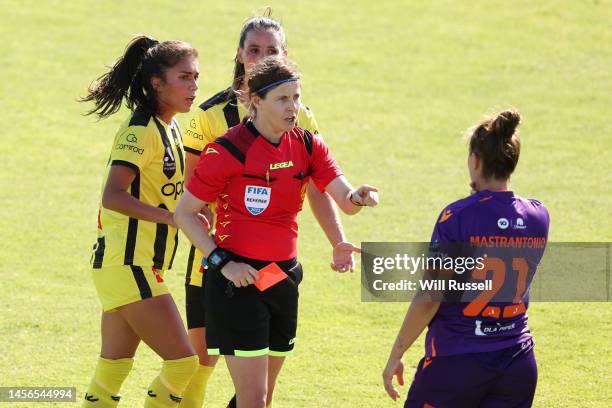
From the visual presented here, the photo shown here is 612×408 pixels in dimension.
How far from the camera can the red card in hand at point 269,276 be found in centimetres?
482

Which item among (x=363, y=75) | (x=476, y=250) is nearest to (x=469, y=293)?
(x=476, y=250)

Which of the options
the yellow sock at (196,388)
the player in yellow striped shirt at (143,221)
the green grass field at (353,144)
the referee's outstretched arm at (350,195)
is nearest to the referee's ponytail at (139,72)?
the player in yellow striped shirt at (143,221)

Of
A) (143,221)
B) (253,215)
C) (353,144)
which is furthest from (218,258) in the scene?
(353,144)

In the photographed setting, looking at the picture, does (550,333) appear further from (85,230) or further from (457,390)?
(85,230)

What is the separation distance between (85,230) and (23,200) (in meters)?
1.14

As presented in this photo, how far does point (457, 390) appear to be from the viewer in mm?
4273

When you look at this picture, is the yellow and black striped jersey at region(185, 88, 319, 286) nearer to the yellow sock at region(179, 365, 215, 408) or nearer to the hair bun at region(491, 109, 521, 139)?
the yellow sock at region(179, 365, 215, 408)

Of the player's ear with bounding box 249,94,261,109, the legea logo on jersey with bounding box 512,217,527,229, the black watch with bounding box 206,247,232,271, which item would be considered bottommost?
the black watch with bounding box 206,247,232,271

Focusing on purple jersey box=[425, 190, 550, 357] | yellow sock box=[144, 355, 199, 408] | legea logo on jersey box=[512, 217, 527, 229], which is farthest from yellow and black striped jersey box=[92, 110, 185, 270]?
legea logo on jersey box=[512, 217, 527, 229]

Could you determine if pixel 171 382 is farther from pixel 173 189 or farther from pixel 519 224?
pixel 519 224

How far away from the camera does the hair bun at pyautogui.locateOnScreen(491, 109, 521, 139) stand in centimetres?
434

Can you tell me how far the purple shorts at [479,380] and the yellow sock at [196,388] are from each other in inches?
69.2

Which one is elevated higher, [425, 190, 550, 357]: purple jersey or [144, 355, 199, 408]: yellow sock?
[425, 190, 550, 357]: purple jersey

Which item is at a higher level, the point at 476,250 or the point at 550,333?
the point at 476,250
